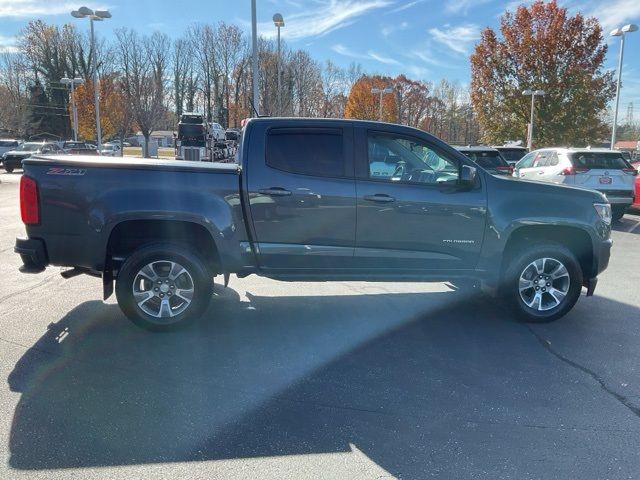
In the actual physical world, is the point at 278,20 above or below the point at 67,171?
above

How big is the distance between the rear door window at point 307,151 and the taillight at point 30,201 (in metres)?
2.14

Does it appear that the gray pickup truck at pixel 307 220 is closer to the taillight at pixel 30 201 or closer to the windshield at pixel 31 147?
the taillight at pixel 30 201

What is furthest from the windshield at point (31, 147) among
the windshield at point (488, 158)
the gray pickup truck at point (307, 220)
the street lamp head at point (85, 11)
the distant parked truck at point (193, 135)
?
the gray pickup truck at point (307, 220)

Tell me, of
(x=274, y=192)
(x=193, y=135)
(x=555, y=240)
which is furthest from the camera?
(x=193, y=135)

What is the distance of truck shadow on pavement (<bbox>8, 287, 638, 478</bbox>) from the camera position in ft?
10.1

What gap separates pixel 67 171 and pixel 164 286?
136cm

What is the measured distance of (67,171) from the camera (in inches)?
184

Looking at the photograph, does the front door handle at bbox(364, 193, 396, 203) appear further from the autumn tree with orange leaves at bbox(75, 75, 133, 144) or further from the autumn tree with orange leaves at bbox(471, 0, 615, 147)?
the autumn tree with orange leaves at bbox(75, 75, 133, 144)

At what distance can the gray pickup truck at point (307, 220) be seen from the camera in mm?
4750

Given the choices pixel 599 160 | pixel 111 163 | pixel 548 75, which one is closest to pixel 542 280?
pixel 111 163

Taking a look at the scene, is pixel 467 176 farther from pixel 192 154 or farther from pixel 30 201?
pixel 192 154

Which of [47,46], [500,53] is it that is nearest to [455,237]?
[500,53]

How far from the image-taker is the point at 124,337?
4.89 meters

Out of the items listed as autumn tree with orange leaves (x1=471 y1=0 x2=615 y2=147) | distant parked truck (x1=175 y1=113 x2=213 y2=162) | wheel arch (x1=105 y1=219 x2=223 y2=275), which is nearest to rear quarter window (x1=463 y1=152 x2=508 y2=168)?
wheel arch (x1=105 y1=219 x2=223 y2=275)
